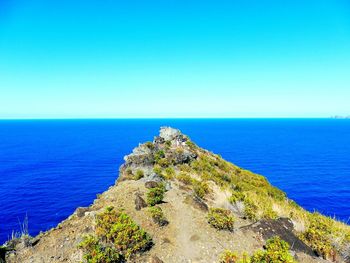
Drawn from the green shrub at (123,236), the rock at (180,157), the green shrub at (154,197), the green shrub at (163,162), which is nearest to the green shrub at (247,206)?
the green shrub at (154,197)

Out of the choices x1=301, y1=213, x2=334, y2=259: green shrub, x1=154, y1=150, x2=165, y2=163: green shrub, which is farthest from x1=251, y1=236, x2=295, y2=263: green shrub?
x1=154, y1=150, x2=165, y2=163: green shrub

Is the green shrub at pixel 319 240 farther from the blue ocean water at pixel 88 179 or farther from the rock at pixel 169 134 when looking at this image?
the blue ocean water at pixel 88 179

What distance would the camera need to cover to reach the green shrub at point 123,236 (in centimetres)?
1402

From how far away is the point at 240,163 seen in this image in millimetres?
103062

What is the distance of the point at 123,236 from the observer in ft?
46.9

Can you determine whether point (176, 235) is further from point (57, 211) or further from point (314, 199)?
point (314, 199)

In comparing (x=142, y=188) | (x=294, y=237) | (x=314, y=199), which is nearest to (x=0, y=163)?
(x=142, y=188)

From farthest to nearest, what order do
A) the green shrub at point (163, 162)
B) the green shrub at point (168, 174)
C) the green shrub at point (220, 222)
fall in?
1. the green shrub at point (163, 162)
2. the green shrub at point (168, 174)
3. the green shrub at point (220, 222)

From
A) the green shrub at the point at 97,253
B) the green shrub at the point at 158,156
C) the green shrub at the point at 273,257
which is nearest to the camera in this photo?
the green shrub at the point at 97,253

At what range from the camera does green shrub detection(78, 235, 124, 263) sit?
41.8 ft

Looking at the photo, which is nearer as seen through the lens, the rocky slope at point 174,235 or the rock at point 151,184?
the rocky slope at point 174,235

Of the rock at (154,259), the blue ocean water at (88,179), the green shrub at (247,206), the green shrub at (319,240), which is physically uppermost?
the rock at (154,259)

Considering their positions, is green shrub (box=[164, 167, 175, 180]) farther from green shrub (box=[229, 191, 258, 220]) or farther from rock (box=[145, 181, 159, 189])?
green shrub (box=[229, 191, 258, 220])

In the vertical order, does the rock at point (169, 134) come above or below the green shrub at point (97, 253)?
above
